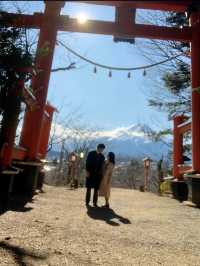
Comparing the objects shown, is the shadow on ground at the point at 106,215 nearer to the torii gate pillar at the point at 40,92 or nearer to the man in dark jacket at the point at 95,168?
the man in dark jacket at the point at 95,168

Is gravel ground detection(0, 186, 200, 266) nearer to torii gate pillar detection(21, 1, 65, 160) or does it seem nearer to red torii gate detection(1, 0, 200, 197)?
torii gate pillar detection(21, 1, 65, 160)

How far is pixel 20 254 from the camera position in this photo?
318 centimetres

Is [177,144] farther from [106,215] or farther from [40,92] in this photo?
[106,215]

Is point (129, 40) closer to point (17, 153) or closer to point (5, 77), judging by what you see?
point (17, 153)

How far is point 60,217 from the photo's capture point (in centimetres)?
534

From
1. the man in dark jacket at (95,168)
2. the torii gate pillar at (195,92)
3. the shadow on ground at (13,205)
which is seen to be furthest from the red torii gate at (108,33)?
the shadow on ground at (13,205)

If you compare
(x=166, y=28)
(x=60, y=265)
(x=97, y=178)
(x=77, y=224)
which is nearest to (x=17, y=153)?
(x=97, y=178)

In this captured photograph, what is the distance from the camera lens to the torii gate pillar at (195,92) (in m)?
8.64

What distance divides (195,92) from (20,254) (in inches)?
266

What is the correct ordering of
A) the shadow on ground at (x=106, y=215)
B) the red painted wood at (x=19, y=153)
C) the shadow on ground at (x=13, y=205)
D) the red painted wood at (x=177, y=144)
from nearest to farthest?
the shadow on ground at (x=13, y=205)
the shadow on ground at (x=106, y=215)
the red painted wood at (x=19, y=153)
the red painted wood at (x=177, y=144)

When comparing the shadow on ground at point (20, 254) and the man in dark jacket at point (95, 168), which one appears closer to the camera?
the shadow on ground at point (20, 254)

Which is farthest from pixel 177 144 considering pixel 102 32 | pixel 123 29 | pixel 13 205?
pixel 13 205

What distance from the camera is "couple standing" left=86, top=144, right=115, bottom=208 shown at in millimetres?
7430

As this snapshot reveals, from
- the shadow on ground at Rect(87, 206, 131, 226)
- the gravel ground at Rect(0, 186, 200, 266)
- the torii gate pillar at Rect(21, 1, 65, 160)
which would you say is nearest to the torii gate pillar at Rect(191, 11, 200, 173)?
the gravel ground at Rect(0, 186, 200, 266)
